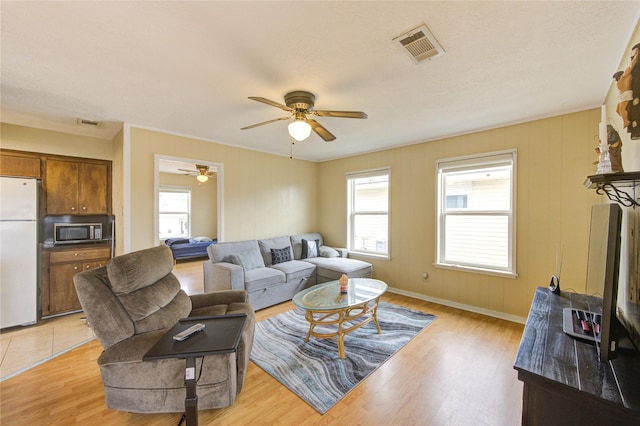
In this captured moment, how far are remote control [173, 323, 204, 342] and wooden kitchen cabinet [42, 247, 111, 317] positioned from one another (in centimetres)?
328

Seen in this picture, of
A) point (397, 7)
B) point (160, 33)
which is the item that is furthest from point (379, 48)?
point (160, 33)

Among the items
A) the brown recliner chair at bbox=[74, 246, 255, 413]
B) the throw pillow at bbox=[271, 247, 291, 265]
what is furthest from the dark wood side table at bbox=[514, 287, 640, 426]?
the throw pillow at bbox=[271, 247, 291, 265]

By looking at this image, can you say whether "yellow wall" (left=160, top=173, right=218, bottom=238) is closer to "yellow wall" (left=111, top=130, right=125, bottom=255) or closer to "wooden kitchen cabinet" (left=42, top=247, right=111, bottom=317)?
"yellow wall" (left=111, top=130, right=125, bottom=255)

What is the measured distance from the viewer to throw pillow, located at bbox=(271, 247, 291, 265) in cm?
449

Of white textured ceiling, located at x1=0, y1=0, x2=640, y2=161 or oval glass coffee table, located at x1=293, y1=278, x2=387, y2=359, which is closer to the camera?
white textured ceiling, located at x1=0, y1=0, x2=640, y2=161

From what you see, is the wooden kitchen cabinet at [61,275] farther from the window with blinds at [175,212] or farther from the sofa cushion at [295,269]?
the window with blinds at [175,212]

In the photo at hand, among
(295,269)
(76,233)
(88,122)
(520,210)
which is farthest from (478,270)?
(76,233)

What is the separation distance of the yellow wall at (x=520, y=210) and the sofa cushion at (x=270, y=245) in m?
Answer: 1.80

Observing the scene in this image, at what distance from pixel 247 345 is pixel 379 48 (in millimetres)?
2433

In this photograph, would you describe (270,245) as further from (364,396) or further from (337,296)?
(364,396)

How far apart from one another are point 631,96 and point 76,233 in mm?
5589

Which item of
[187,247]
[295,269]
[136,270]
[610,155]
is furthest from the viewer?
[187,247]

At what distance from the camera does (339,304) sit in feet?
8.69

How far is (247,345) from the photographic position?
2.06m
